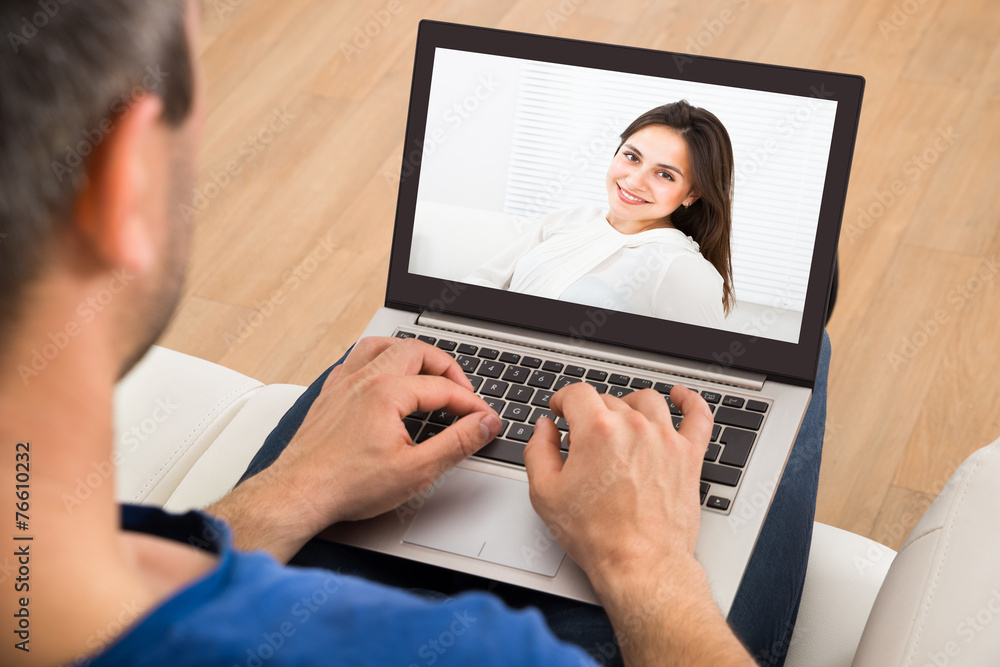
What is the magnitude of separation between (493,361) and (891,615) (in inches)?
18.5

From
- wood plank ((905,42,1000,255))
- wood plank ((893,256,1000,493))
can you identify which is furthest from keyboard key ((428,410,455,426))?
wood plank ((905,42,1000,255))

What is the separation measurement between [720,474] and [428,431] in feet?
0.95

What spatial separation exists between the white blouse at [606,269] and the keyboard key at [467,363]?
9 centimetres

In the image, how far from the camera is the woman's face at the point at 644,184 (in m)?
1.01

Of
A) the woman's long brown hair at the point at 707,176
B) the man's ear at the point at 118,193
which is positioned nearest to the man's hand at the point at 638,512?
the woman's long brown hair at the point at 707,176

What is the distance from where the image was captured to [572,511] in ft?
2.46

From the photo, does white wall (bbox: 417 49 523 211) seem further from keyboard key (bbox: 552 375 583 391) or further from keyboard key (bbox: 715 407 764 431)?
keyboard key (bbox: 715 407 764 431)

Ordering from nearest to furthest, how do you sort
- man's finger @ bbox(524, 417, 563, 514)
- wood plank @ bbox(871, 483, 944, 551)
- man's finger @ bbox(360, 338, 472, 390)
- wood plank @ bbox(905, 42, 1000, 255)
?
man's finger @ bbox(524, 417, 563, 514)
man's finger @ bbox(360, 338, 472, 390)
wood plank @ bbox(871, 483, 944, 551)
wood plank @ bbox(905, 42, 1000, 255)

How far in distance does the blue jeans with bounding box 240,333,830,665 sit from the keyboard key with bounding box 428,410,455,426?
15cm

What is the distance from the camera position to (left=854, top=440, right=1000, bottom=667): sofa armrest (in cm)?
64

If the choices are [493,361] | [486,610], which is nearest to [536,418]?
[493,361]

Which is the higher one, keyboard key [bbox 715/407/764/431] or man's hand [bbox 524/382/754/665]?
keyboard key [bbox 715/407/764/431]

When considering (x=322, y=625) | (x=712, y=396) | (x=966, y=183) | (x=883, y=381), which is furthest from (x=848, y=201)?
(x=322, y=625)

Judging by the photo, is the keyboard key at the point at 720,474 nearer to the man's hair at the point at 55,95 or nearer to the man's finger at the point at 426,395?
the man's finger at the point at 426,395
